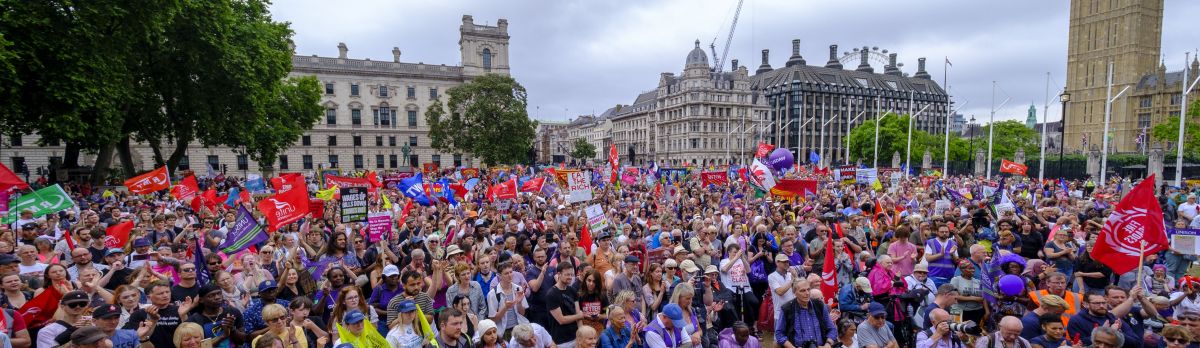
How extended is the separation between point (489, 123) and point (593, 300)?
47.2 metres

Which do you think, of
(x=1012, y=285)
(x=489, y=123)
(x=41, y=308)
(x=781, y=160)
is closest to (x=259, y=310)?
(x=41, y=308)

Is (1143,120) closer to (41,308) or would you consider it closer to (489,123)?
(489,123)

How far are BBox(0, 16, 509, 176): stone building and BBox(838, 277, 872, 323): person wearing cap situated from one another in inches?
2374

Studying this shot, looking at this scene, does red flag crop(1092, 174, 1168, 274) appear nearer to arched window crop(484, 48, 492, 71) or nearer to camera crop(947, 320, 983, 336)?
camera crop(947, 320, 983, 336)

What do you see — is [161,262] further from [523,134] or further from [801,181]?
[523,134]

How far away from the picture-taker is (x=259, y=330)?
541cm

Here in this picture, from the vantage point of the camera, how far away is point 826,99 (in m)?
103

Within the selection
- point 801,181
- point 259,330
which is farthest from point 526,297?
point 801,181

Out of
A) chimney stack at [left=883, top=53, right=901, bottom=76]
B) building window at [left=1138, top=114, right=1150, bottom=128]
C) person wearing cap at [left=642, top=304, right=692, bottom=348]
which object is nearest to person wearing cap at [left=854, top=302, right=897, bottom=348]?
person wearing cap at [left=642, top=304, right=692, bottom=348]

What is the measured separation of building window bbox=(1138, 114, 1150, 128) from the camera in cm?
7631

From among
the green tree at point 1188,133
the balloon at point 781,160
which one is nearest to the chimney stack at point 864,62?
the green tree at point 1188,133

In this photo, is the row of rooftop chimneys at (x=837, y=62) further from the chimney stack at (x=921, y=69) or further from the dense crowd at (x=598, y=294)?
the dense crowd at (x=598, y=294)

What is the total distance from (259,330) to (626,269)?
3615 millimetres

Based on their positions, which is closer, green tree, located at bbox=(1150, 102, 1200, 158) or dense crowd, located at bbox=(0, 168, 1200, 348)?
dense crowd, located at bbox=(0, 168, 1200, 348)
